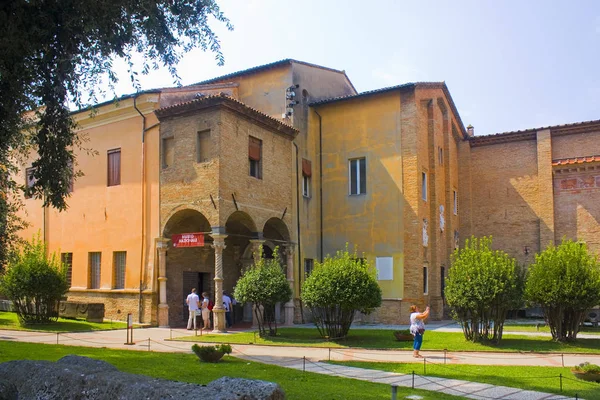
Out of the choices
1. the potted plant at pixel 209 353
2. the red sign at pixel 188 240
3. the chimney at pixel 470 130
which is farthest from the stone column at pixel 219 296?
the chimney at pixel 470 130

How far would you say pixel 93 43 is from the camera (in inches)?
450

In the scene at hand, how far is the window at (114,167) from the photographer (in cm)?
2414

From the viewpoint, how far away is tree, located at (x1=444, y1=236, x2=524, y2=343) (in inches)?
649

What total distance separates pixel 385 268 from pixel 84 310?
12601 mm

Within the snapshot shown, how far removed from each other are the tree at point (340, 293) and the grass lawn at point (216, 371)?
185 inches

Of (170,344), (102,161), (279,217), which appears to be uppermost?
(102,161)

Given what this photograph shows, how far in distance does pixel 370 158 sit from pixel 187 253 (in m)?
9.27

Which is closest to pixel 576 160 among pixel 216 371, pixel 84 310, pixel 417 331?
pixel 417 331

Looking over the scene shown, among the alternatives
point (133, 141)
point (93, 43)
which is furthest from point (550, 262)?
point (133, 141)

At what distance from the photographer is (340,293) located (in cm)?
1756

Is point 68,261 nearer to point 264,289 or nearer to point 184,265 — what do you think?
point 184,265

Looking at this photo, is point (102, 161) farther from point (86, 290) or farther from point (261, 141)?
point (261, 141)

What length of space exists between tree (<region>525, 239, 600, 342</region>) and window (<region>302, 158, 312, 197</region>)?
462 inches

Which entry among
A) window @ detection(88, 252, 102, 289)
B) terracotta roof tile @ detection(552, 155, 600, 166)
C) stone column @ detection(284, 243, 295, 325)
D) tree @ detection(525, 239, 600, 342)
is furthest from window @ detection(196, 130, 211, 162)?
terracotta roof tile @ detection(552, 155, 600, 166)
